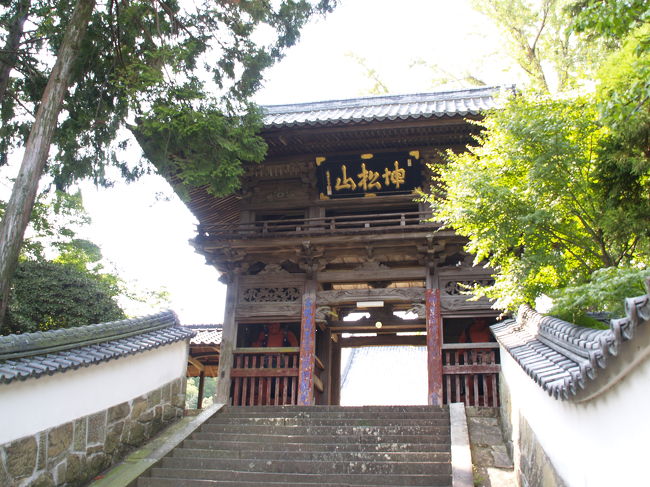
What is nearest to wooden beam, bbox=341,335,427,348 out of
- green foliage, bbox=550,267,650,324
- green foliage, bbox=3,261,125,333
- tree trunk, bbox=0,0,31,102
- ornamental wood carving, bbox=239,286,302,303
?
ornamental wood carving, bbox=239,286,302,303

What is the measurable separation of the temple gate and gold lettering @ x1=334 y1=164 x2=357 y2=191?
3 centimetres

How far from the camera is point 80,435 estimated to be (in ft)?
21.9

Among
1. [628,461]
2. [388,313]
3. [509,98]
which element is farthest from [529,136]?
[388,313]

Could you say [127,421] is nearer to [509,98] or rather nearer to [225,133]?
[225,133]

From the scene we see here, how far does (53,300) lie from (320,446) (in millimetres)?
6147

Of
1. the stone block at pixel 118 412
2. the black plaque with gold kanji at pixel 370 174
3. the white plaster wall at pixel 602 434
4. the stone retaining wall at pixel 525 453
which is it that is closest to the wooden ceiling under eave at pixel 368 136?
the black plaque with gold kanji at pixel 370 174

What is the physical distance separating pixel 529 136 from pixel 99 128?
6.70m

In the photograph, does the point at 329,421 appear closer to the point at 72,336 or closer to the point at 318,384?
the point at 72,336

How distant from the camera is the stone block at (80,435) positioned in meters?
6.57

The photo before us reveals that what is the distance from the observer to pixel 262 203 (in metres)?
13.0

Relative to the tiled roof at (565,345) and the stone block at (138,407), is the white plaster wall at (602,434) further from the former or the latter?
the stone block at (138,407)

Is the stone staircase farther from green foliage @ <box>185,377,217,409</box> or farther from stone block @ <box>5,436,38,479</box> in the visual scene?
green foliage @ <box>185,377,217,409</box>

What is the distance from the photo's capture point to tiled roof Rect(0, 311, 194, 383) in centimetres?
593

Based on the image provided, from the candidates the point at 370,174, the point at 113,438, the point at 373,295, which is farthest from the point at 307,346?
the point at 113,438
